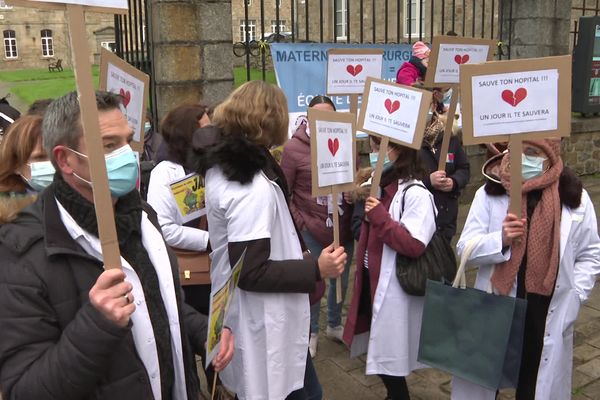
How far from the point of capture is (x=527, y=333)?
2930 millimetres

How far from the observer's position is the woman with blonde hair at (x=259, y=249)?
8.13ft

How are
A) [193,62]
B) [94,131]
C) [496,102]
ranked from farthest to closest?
[193,62]
[496,102]
[94,131]

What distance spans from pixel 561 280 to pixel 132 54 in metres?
4.76

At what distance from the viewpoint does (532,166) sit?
9.41 feet

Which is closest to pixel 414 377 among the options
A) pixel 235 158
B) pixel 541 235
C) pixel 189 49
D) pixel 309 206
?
pixel 309 206

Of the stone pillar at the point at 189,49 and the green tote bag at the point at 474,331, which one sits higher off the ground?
the stone pillar at the point at 189,49

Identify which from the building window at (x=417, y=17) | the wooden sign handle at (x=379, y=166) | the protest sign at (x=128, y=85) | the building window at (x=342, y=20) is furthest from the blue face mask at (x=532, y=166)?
the building window at (x=417, y=17)

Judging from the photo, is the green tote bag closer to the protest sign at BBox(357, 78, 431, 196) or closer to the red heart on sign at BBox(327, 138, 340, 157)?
the protest sign at BBox(357, 78, 431, 196)

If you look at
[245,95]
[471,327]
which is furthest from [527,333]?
[245,95]

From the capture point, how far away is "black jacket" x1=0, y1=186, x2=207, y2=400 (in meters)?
1.51

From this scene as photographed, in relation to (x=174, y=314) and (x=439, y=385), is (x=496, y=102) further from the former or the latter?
(x=439, y=385)

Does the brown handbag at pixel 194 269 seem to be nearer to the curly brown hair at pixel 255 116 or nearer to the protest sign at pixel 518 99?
the curly brown hair at pixel 255 116

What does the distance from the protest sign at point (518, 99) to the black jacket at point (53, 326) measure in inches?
69.3

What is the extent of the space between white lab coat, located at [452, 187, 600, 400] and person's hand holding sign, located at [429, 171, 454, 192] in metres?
1.52
